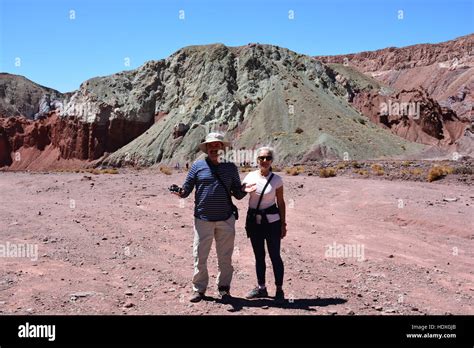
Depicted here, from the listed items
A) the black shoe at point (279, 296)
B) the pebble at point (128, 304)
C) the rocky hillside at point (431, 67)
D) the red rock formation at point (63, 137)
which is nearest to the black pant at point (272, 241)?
the black shoe at point (279, 296)

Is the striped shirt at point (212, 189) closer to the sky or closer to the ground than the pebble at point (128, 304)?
closer to the sky

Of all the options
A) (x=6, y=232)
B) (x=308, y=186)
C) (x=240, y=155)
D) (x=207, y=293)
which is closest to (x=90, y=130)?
(x=240, y=155)

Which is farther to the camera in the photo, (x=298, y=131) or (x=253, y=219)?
(x=298, y=131)

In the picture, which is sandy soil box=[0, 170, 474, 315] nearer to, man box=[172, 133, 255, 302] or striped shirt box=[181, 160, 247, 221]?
man box=[172, 133, 255, 302]

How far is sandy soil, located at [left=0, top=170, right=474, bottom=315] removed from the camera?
→ 596cm

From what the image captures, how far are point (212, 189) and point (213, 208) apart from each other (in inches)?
9.1

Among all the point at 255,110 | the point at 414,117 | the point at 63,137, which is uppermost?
the point at 414,117

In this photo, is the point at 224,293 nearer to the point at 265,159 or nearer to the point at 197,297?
the point at 197,297

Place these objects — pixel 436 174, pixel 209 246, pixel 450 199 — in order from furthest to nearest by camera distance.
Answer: pixel 436 174 < pixel 450 199 < pixel 209 246

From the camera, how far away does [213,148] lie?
591cm

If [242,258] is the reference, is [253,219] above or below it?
above

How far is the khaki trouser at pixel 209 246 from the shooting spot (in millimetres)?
5930

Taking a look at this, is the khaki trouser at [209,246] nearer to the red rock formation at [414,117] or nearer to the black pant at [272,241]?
the black pant at [272,241]

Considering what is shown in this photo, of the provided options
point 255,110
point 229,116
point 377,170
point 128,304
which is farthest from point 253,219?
point 229,116
